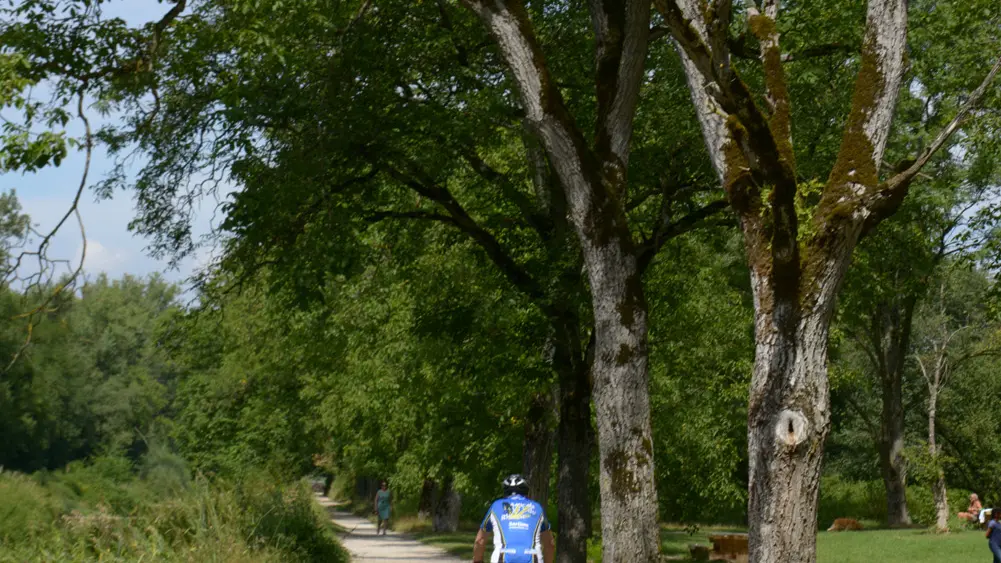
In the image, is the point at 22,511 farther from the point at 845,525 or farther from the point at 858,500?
the point at 858,500

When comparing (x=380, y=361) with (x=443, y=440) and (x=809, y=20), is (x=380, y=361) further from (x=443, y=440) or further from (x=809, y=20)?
(x=809, y=20)

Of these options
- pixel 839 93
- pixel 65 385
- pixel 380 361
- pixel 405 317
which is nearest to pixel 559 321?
pixel 839 93

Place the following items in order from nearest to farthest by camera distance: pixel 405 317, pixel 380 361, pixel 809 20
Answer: pixel 809 20 → pixel 405 317 → pixel 380 361

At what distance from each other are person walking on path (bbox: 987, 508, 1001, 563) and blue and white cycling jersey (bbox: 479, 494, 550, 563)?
1279 cm

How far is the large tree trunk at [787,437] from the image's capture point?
9.34m

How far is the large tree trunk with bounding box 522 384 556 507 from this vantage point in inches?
877

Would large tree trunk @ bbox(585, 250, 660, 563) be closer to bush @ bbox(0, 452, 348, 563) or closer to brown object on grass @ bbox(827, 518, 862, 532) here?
bush @ bbox(0, 452, 348, 563)

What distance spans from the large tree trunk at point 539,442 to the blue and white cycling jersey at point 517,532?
11.2 m

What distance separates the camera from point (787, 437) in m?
9.33

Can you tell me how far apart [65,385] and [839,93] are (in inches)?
2244

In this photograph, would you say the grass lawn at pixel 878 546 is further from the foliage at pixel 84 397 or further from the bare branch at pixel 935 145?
the bare branch at pixel 935 145

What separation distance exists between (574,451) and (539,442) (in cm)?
321

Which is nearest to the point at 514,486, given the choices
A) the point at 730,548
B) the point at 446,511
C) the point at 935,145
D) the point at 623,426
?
the point at 623,426

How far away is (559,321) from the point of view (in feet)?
62.1
